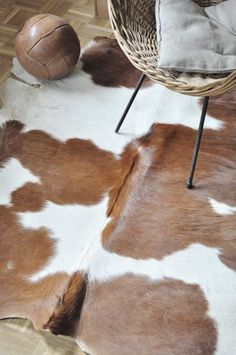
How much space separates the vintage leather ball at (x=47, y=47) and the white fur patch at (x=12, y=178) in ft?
1.38

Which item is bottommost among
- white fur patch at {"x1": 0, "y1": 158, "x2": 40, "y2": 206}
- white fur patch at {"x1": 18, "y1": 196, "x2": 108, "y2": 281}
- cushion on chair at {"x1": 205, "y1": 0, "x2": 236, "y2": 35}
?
white fur patch at {"x1": 18, "y1": 196, "x2": 108, "y2": 281}

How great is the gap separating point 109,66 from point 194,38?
627 millimetres

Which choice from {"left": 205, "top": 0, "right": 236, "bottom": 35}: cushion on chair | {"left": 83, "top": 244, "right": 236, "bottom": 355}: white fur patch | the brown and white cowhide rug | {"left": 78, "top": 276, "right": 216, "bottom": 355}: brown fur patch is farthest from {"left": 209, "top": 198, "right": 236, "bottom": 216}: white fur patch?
{"left": 205, "top": 0, "right": 236, "bottom": 35}: cushion on chair

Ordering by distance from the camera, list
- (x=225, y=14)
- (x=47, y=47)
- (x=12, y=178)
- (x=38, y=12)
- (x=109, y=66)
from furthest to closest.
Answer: (x=38, y=12) → (x=109, y=66) → (x=47, y=47) → (x=12, y=178) → (x=225, y=14)

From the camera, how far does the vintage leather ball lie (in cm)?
182

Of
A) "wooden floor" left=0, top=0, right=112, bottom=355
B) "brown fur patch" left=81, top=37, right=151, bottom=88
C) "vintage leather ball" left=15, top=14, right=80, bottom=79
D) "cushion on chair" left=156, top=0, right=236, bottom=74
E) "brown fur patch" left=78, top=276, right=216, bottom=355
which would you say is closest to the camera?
"brown fur patch" left=78, top=276, right=216, bottom=355

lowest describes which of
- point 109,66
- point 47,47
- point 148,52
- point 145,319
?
point 145,319

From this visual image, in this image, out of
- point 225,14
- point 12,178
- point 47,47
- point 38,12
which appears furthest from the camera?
point 38,12

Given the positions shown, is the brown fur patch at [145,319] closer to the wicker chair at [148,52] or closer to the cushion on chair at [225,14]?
the wicker chair at [148,52]

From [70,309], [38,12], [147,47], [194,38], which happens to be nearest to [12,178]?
[70,309]

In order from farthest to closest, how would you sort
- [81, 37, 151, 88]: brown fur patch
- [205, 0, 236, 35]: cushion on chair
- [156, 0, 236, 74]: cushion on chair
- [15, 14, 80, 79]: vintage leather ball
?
[81, 37, 151, 88]: brown fur patch
[15, 14, 80, 79]: vintage leather ball
[205, 0, 236, 35]: cushion on chair
[156, 0, 236, 74]: cushion on chair

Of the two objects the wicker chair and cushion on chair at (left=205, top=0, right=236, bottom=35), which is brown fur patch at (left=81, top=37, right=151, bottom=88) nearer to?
the wicker chair

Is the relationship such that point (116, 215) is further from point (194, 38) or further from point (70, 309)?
point (194, 38)

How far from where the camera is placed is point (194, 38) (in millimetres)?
1437
